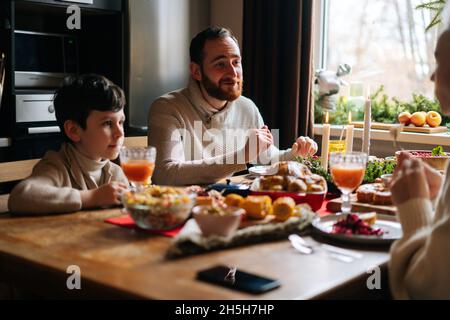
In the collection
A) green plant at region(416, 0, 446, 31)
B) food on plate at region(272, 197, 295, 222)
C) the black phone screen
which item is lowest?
the black phone screen

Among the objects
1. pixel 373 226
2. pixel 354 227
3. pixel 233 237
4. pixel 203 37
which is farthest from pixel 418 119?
pixel 233 237

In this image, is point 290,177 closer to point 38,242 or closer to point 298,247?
point 298,247

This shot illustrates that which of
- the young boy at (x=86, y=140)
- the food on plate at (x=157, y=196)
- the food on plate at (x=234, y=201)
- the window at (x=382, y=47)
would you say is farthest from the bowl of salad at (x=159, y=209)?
the window at (x=382, y=47)

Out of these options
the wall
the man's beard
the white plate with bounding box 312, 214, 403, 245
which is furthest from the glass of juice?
the wall

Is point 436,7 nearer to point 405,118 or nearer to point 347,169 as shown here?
point 405,118

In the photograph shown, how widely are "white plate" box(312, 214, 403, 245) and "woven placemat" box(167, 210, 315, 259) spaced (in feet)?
0.13

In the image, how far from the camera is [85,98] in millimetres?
1831

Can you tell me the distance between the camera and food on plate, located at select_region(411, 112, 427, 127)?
346 centimetres

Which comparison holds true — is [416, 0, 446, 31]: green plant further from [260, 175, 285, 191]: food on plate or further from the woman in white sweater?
the woman in white sweater

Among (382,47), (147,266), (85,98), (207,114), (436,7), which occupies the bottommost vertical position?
(147,266)

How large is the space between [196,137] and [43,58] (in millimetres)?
1227

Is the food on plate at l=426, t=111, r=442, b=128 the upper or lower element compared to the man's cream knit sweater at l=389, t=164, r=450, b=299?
upper

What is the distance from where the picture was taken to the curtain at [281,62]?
12.4 ft

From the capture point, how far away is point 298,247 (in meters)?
1.32
